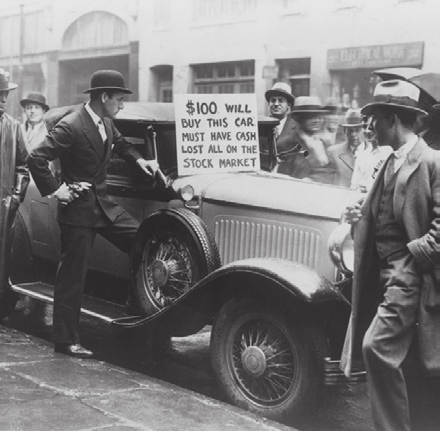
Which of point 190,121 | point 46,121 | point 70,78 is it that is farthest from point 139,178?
point 70,78

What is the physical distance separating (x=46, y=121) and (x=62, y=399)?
272 cm

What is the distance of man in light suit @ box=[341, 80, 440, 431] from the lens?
3.26 meters

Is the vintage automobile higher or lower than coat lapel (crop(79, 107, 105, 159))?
lower

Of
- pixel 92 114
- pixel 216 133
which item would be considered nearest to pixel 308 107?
pixel 216 133

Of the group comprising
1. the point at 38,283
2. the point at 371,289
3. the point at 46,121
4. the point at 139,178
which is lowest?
the point at 38,283

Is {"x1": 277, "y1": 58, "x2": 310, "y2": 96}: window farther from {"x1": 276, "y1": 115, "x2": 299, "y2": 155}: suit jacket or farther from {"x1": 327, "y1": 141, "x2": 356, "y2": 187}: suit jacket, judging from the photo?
{"x1": 276, "y1": 115, "x2": 299, "y2": 155}: suit jacket

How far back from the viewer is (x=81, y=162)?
5219 millimetres

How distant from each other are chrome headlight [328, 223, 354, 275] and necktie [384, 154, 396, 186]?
784mm

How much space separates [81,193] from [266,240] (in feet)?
4.27

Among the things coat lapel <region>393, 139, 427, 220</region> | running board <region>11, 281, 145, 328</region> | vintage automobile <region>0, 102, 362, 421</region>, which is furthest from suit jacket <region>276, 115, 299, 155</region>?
coat lapel <region>393, 139, 427, 220</region>

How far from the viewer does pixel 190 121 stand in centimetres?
534

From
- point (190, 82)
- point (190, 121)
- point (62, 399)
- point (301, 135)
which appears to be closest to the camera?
point (62, 399)

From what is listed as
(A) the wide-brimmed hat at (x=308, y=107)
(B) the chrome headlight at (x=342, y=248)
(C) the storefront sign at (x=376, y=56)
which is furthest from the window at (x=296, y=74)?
(B) the chrome headlight at (x=342, y=248)

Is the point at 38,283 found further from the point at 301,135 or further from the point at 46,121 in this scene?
the point at 301,135
